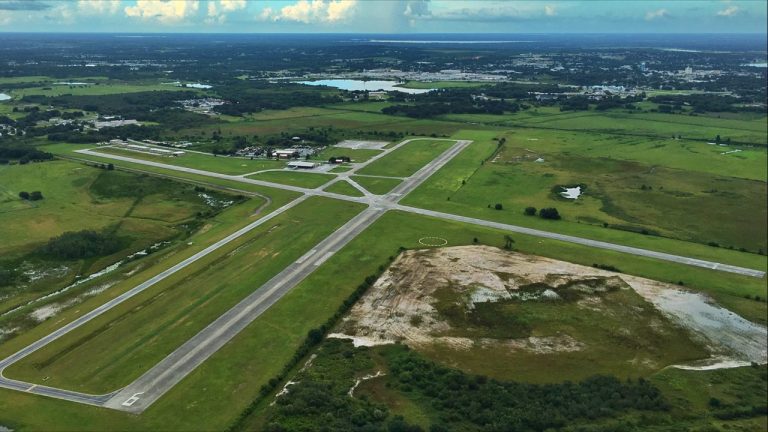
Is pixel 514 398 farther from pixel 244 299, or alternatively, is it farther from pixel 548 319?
pixel 244 299

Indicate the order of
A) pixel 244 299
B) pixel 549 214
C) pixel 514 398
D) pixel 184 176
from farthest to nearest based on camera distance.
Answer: pixel 184 176
pixel 549 214
pixel 244 299
pixel 514 398

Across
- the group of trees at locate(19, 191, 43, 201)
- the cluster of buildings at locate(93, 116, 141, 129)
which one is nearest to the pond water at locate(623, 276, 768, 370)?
the group of trees at locate(19, 191, 43, 201)

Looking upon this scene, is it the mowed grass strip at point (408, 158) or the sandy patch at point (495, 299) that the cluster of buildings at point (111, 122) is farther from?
the sandy patch at point (495, 299)

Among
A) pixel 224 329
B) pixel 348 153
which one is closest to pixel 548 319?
pixel 224 329

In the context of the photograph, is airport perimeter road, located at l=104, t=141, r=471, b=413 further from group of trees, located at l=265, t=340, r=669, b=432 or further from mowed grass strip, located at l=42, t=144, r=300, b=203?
mowed grass strip, located at l=42, t=144, r=300, b=203

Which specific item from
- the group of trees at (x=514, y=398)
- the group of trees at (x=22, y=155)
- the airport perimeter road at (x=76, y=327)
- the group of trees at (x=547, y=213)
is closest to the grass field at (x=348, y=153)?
the group of trees at (x=547, y=213)

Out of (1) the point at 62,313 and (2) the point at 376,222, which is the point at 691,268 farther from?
(1) the point at 62,313
